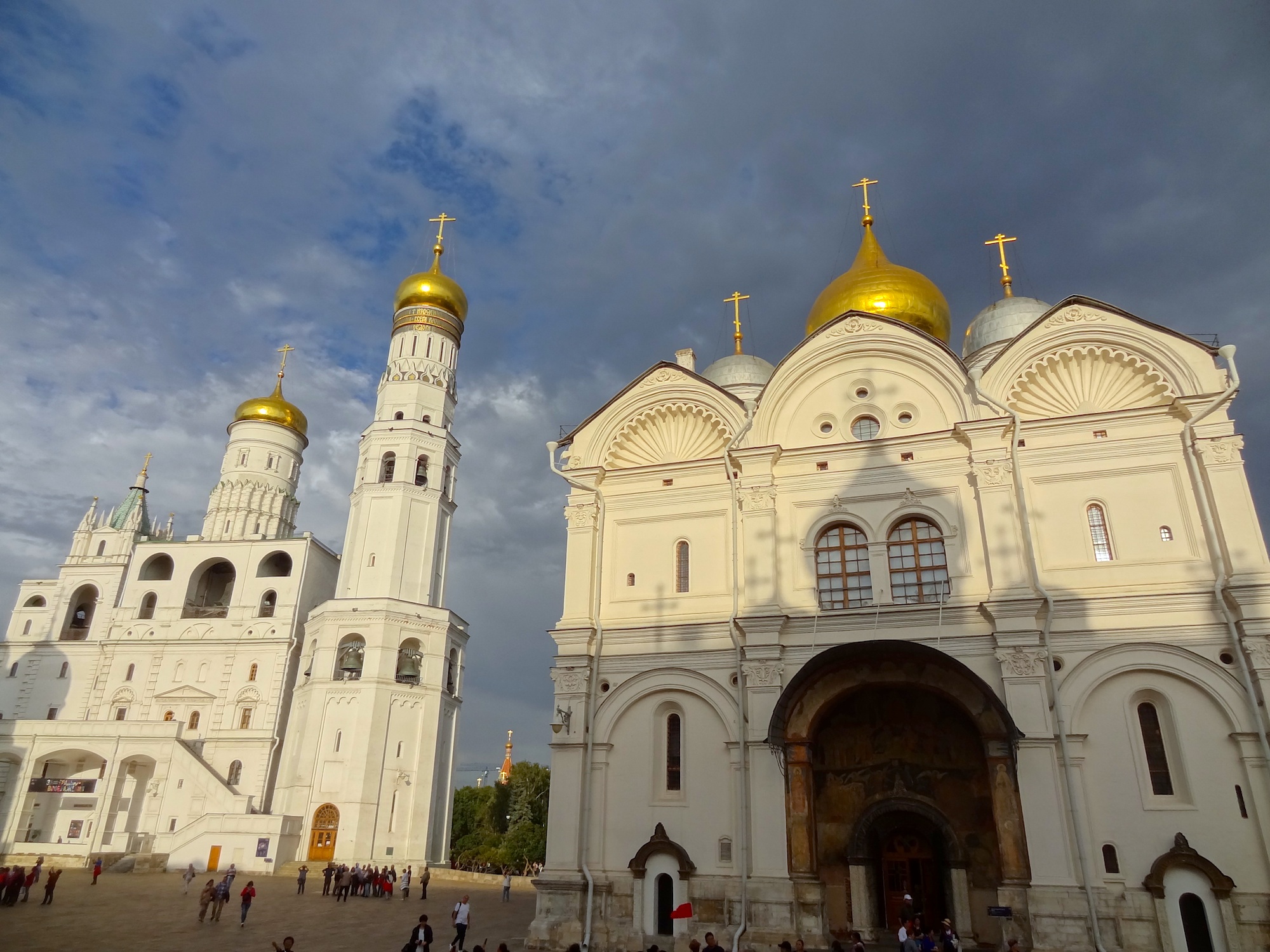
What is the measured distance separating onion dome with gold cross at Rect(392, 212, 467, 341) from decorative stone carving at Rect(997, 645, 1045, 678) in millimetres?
29207

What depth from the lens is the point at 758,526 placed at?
734 inches

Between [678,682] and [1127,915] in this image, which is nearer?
[1127,915]

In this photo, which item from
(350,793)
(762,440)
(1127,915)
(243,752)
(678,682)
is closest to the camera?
(1127,915)

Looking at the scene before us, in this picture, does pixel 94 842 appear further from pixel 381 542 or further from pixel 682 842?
pixel 682 842

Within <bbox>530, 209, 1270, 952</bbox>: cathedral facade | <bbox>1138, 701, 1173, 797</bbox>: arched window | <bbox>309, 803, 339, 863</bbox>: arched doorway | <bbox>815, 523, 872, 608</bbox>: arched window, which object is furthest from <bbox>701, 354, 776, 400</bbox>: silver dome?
<bbox>309, 803, 339, 863</bbox>: arched doorway

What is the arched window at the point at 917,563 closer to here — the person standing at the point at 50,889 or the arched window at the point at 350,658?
the person standing at the point at 50,889

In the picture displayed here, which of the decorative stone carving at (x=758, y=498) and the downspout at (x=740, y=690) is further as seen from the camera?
the decorative stone carving at (x=758, y=498)

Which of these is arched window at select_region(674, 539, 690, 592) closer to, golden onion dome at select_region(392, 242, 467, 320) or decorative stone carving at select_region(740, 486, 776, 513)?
decorative stone carving at select_region(740, 486, 776, 513)

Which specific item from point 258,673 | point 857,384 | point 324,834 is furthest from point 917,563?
point 258,673

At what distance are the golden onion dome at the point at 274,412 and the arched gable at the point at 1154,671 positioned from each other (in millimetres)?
41015

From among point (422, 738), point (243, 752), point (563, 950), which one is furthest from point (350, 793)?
point (563, 950)

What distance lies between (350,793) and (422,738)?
3.23 meters

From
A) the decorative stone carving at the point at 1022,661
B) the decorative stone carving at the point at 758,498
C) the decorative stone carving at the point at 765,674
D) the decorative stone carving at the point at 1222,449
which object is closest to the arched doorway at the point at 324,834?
the decorative stone carving at the point at 765,674

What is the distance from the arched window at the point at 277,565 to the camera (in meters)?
41.3
